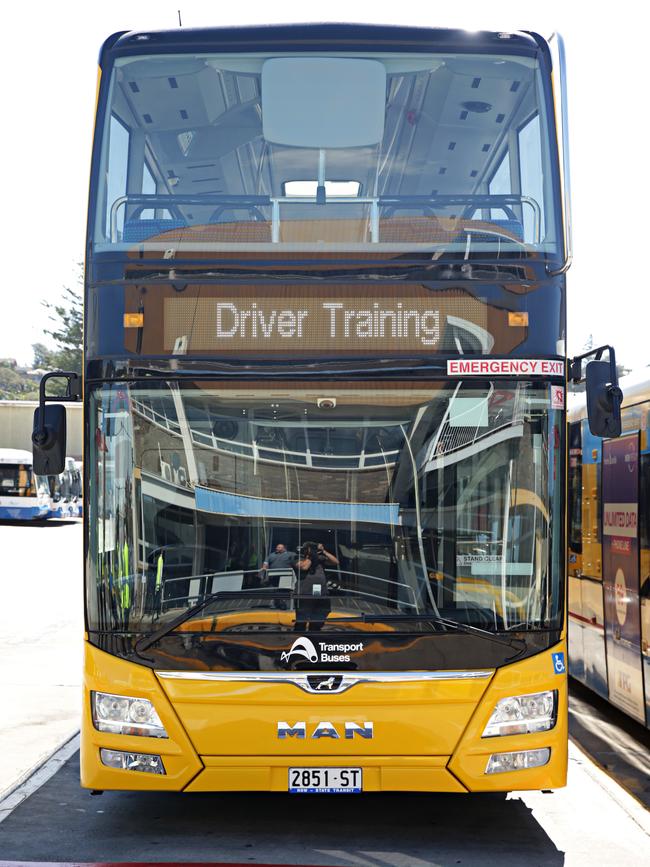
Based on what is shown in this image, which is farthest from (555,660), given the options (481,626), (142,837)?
(142,837)

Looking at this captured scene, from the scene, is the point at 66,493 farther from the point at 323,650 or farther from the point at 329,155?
the point at 323,650

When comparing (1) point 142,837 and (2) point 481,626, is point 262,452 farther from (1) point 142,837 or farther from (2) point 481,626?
(1) point 142,837

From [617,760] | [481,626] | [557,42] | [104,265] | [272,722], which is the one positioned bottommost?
[617,760]

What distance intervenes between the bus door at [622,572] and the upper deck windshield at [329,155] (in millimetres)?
3055

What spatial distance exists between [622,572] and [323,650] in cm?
419

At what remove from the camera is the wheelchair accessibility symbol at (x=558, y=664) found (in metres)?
6.51

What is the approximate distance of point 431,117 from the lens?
7730 millimetres

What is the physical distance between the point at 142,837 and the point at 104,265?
10.7 ft

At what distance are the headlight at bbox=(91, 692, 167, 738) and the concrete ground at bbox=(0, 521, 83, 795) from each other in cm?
204

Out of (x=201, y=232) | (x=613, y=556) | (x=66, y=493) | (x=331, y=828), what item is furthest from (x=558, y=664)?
(x=66, y=493)

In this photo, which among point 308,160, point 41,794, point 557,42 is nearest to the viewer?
point 557,42

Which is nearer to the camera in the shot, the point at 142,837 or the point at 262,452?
the point at 262,452

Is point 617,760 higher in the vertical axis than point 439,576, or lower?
lower

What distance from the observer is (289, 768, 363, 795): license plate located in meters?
6.42
